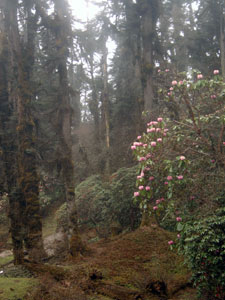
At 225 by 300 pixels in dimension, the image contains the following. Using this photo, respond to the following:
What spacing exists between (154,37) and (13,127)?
718 centimetres

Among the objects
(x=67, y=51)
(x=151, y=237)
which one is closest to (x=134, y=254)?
(x=151, y=237)

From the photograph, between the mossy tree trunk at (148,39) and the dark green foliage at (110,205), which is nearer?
the dark green foliage at (110,205)

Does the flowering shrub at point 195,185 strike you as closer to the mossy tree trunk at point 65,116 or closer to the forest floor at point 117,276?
the forest floor at point 117,276

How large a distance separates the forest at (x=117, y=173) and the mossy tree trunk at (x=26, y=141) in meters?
0.04

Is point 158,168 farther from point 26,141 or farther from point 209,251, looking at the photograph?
point 26,141

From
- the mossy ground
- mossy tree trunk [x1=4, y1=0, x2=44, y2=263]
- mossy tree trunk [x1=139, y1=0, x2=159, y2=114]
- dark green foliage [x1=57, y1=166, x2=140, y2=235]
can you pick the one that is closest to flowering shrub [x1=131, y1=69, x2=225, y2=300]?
the mossy ground

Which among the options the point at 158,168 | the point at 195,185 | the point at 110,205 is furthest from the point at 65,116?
the point at 195,185

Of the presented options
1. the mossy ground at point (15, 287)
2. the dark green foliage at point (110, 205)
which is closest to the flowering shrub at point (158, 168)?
the mossy ground at point (15, 287)

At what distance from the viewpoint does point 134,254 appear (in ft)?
29.5

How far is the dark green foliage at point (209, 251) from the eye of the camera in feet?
17.9

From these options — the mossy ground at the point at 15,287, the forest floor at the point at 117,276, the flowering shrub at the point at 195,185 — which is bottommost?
the forest floor at the point at 117,276

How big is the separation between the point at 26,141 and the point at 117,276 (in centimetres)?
585

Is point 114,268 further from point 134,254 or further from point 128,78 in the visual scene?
point 128,78

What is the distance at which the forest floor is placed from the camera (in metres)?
5.36
